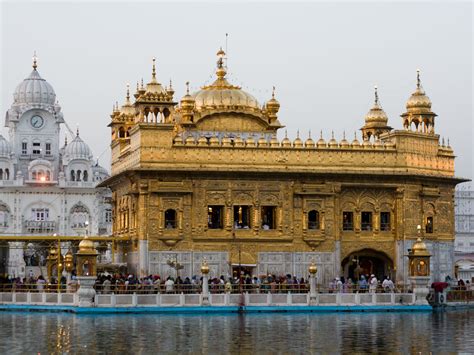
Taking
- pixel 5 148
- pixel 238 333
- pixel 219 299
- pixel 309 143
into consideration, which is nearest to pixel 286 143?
pixel 309 143

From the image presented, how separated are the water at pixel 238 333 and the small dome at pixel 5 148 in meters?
58.4

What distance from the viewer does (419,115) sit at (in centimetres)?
4612

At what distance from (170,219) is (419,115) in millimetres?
11646

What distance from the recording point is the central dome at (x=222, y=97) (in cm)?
4578

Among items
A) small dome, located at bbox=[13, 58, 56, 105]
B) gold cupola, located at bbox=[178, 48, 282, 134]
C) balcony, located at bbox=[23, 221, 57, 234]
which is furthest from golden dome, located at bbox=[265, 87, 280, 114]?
small dome, located at bbox=[13, 58, 56, 105]

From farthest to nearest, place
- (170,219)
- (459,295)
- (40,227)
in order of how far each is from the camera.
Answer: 1. (40,227)
2. (170,219)
3. (459,295)

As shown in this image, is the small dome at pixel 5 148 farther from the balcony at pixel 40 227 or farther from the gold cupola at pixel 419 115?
the gold cupola at pixel 419 115

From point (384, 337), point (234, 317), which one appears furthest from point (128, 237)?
point (384, 337)

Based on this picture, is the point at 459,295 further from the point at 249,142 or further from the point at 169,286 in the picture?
the point at 169,286

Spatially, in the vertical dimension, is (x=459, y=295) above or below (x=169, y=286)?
below

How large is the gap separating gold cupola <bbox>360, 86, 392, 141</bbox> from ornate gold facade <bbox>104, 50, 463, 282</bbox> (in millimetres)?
5286

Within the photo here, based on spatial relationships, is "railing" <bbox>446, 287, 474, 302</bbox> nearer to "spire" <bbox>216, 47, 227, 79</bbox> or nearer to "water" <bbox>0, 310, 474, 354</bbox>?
"water" <bbox>0, 310, 474, 354</bbox>

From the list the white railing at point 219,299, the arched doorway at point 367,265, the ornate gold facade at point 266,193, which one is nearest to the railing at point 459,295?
the white railing at point 219,299

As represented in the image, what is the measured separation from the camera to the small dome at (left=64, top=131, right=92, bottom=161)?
96125 mm
